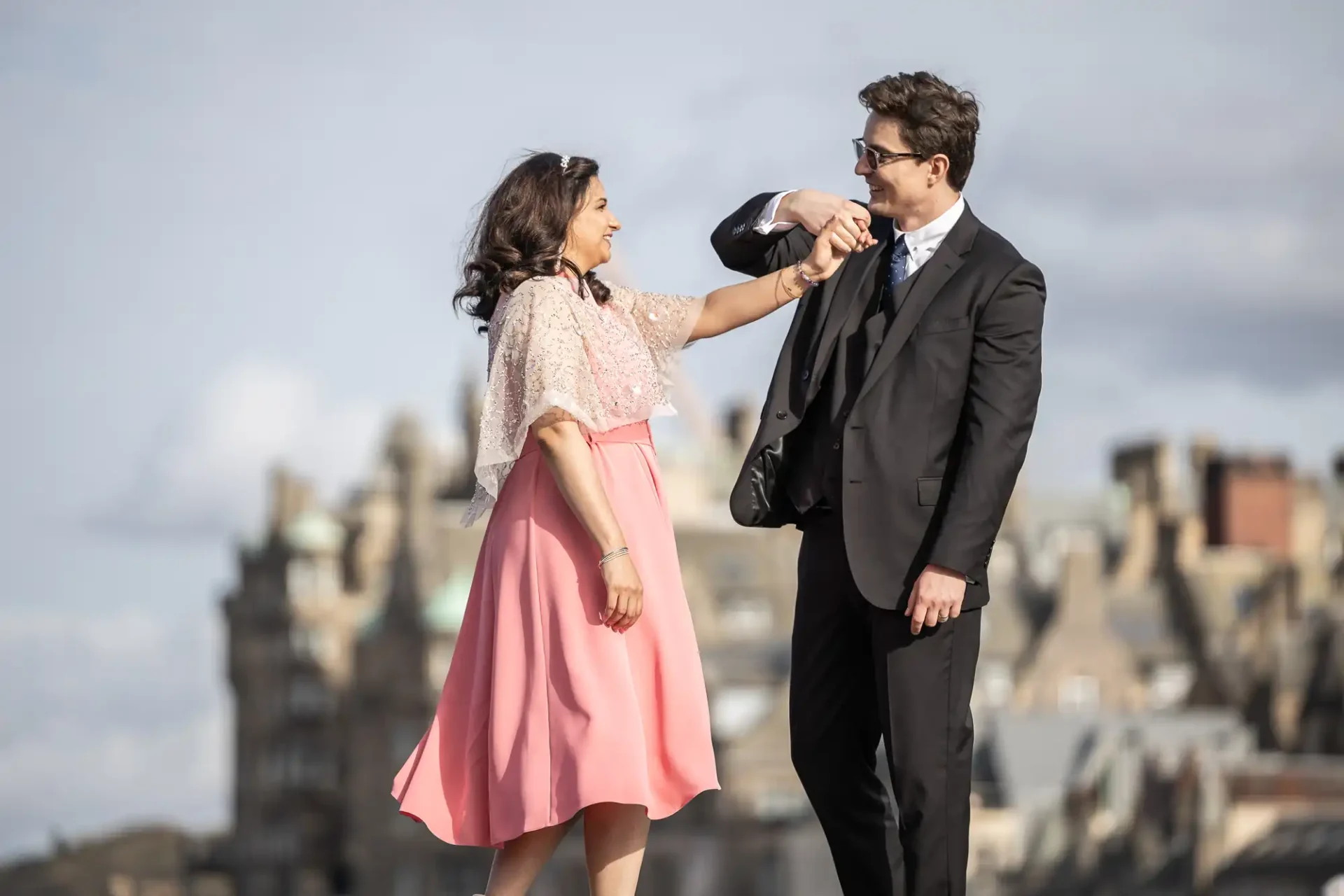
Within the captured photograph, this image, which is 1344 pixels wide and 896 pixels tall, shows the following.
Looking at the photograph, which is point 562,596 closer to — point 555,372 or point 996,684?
point 555,372

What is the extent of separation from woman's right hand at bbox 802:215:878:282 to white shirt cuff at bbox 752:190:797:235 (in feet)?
0.99

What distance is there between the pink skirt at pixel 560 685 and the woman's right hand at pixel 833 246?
77 centimetres

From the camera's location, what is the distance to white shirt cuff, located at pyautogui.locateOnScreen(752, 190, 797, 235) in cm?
850

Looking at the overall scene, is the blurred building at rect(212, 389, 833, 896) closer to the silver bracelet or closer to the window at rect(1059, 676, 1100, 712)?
the window at rect(1059, 676, 1100, 712)

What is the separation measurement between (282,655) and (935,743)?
10964 cm

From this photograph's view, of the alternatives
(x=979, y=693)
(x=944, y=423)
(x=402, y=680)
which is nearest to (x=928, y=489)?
(x=944, y=423)

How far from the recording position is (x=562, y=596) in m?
7.86

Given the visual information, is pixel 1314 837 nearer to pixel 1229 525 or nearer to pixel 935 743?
pixel 1229 525

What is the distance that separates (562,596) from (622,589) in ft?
0.85

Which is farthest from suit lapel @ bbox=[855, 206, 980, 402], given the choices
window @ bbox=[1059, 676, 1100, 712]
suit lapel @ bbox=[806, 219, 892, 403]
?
window @ bbox=[1059, 676, 1100, 712]

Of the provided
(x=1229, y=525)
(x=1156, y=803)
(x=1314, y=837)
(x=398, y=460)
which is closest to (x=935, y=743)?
(x=1314, y=837)

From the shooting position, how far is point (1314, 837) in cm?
5922

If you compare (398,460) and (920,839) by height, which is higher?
(398,460)

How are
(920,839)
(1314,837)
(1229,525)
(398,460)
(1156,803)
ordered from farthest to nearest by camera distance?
(398,460)
(1229,525)
(1156,803)
(1314,837)
(920,839)
